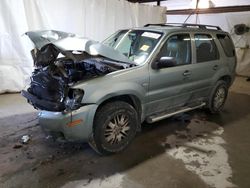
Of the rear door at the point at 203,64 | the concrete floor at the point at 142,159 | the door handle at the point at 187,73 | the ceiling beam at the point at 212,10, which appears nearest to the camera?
the concrete floor at the point at 142,159

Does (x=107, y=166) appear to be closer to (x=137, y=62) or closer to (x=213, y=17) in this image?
(x=137, y=62)

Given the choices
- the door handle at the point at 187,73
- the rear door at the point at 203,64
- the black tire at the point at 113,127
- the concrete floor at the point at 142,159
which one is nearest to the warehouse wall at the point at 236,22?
the rear door at the point at 203,64

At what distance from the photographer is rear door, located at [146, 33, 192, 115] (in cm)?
330

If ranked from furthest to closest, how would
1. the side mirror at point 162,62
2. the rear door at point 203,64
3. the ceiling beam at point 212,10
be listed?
the ceiling beam at point 212,10 < the rear door at point 203,64 < the side mirror at point 162,62

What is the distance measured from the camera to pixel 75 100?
8.62 feet

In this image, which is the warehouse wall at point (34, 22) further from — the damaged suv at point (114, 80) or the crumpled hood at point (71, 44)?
the crumpled hood at point (71, 44)

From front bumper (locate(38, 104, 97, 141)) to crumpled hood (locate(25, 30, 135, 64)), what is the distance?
→ 0.67m

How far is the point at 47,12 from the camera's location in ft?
18.6

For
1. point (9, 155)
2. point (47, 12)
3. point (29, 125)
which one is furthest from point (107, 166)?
point (47, 12)

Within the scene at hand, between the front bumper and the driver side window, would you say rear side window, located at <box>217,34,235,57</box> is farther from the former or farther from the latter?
the front bumper

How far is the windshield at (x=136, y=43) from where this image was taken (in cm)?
334

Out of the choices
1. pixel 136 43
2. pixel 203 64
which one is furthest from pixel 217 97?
pixel 136 43

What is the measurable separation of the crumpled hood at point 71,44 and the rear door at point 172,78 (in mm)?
491

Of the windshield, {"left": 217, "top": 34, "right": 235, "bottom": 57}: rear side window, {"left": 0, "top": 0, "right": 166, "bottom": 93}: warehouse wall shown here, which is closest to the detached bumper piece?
the windshield
